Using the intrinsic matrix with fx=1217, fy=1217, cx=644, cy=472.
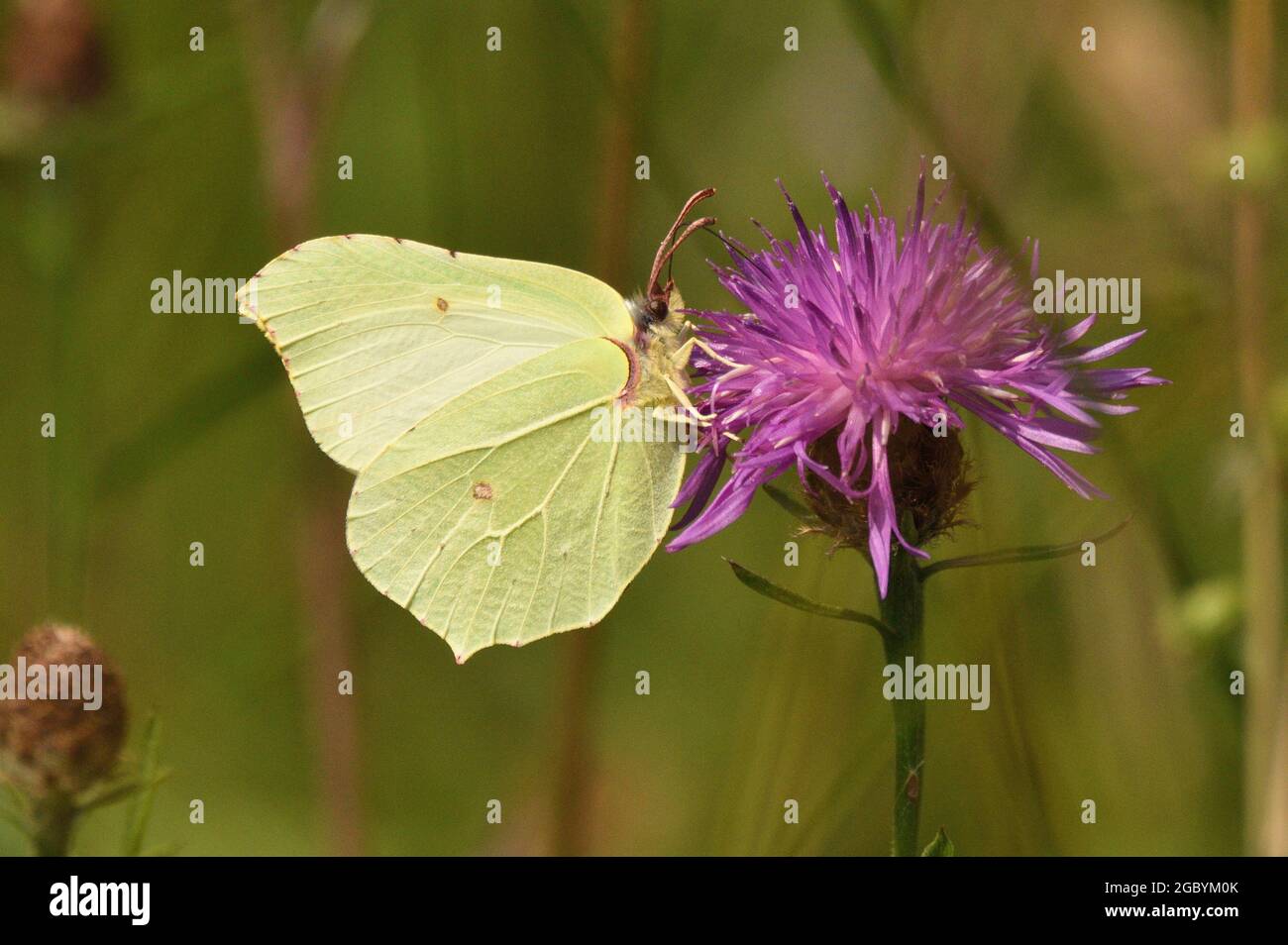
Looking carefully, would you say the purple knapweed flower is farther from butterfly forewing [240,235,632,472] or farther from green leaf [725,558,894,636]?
butterfly forewing [240,235,632,472]


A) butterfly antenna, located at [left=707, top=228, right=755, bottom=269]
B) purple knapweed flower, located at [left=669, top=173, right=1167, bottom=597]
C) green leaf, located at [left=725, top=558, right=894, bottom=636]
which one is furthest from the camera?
butterfly antenna, located at [left=707, top=228, right=755, bottom=269]

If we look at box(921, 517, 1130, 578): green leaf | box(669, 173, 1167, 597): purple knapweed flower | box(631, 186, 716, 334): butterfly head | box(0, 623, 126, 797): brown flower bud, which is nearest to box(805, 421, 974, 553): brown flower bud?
box(669, 173, 1167, 597): purple knapweed flower

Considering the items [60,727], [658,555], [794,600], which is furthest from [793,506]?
[658,555]

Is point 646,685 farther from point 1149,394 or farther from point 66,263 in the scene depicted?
point 66,263

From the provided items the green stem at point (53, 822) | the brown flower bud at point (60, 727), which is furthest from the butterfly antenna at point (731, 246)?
the green stem at point (53, 822)

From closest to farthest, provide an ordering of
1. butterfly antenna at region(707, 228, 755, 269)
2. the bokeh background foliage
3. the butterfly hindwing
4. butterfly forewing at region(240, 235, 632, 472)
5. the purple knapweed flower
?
1. the purple knapweed flower
2. butterfly antenna at region(707, 228, 755, 269)
3. the butterfly hindwing
4. butterfly forewing at region(240, 235, 632, 472)
5. the bokeh background foliage

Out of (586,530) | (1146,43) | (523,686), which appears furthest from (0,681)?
(1146,43)
